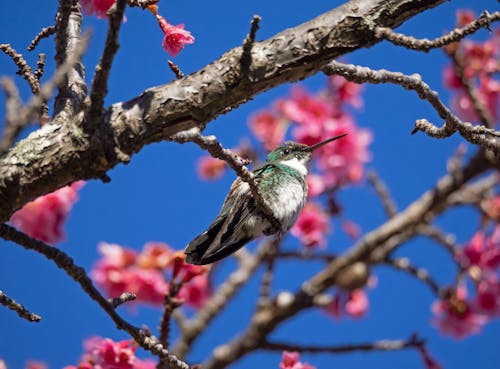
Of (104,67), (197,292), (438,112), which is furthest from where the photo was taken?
(197,292)

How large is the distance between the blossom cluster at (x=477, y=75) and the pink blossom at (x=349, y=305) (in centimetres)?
168

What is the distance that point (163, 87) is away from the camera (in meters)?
1.96

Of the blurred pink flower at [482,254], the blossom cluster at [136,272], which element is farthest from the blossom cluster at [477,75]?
the blossom cluster at [136,272]

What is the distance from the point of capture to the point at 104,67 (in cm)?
181

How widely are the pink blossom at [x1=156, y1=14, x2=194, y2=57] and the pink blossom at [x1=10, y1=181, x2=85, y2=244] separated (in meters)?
1.55

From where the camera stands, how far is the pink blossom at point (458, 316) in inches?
195

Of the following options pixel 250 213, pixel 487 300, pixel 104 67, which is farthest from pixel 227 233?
pixel 487 300

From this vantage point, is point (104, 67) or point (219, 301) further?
point (219, 301)

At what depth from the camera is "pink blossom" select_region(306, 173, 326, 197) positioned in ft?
17.6

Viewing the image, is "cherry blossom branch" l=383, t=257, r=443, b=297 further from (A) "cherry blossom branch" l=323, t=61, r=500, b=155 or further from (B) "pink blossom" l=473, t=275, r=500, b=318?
(A) "cherry blossom branch" l=323, t=61, r=500, b=155

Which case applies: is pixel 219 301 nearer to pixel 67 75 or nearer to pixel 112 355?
pixel 112 355

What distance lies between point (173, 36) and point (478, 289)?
344 centimetres

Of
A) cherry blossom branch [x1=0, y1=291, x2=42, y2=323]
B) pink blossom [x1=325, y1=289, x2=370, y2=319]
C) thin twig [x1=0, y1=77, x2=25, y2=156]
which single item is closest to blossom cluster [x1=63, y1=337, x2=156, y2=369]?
cherry blossom branch [x1=0, y1=291, x2=42, y2=323]

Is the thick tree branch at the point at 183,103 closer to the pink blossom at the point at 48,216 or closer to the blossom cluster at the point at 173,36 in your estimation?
the blossom cluster at the point at 173,36
